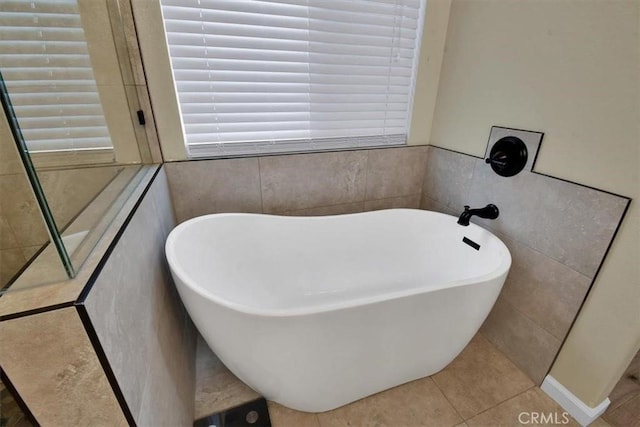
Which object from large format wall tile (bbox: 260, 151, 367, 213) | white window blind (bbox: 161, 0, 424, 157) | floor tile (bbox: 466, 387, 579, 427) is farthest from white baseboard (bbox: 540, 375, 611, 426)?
white window blind (bbox: 161, 0, 424, 157)

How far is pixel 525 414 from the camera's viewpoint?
1.25 metres

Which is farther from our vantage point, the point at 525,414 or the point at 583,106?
the point at 525,414

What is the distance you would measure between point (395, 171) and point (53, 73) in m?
1.61

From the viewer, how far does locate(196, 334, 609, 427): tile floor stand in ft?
3.99

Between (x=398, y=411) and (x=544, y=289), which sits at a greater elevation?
(x=544, y=289)

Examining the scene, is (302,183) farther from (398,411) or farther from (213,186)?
(398,411)

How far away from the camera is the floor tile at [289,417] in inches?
46.9

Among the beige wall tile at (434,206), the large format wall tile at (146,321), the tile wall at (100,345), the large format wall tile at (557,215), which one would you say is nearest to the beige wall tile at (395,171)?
the beige wall tile at (434,206)

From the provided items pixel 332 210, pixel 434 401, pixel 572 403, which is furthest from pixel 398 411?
pixel 332 210

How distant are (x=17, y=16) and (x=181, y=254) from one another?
84 centimetres

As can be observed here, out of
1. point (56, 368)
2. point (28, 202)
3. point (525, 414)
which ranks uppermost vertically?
point (28, 202)

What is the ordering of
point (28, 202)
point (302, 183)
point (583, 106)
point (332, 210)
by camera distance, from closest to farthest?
point (28, 202) → point (583, 106) → point (302, 183) → point (332, 210)

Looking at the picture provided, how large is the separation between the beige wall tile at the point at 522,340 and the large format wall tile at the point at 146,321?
150 centimetres

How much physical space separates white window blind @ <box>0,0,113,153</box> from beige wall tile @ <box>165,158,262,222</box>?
322 millimetres
